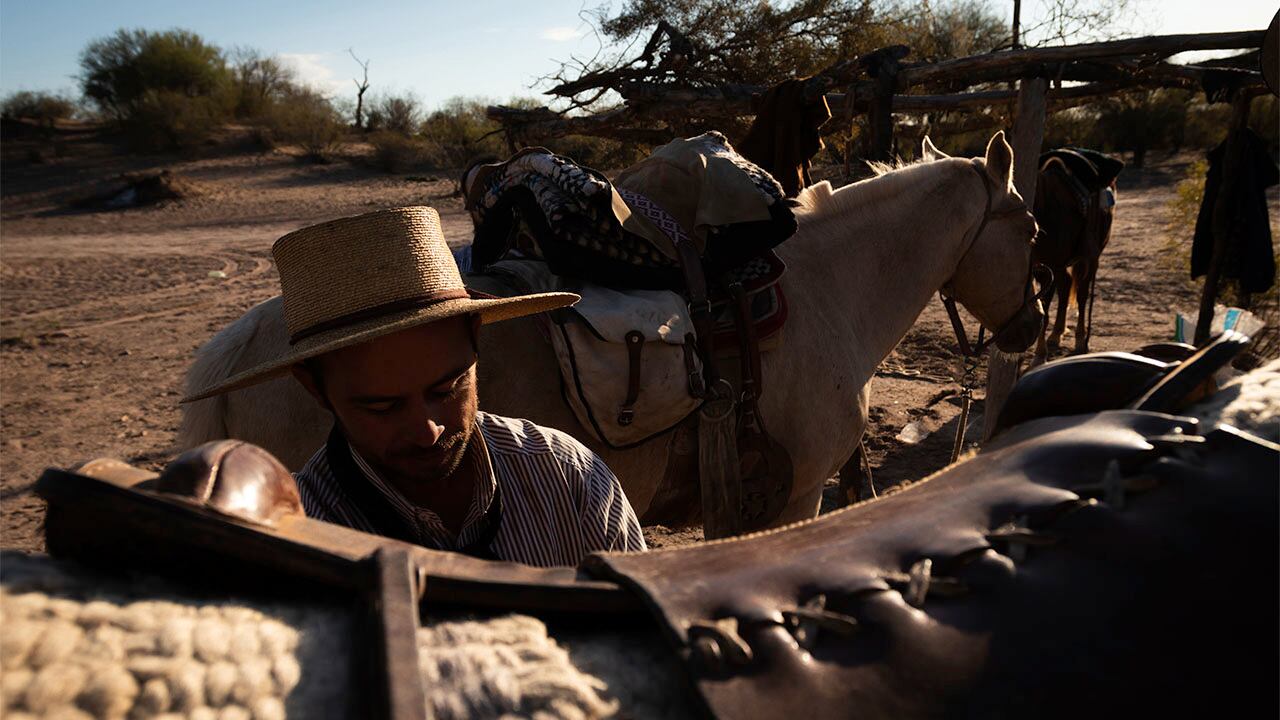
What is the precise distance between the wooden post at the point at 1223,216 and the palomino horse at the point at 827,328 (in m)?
3.10

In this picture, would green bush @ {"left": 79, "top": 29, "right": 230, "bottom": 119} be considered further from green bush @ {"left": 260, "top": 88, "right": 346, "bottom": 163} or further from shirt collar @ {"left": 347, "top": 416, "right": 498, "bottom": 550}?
shirt collar @ {"left": 347, "top": 416, "right": 498, "bottom": 550}

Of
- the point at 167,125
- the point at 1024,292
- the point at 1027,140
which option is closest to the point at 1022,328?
the point at 1024,292

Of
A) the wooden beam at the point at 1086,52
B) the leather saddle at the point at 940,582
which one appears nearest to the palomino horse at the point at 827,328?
the leather saddle at the point at 940,582

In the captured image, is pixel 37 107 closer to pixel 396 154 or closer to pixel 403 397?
pixel 396 154

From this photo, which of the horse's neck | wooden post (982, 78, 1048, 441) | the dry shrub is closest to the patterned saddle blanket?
the horse's neck

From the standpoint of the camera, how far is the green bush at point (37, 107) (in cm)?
2973

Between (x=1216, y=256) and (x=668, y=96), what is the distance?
4.56 m

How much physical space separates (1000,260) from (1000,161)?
1.51 feet

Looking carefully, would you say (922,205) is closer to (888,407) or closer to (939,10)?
(888,407)

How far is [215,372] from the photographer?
7.59 feet

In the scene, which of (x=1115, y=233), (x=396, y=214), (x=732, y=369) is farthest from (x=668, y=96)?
(x=1115, y=233)

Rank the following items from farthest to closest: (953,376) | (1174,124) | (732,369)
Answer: (1174,124) < (953,376) < (732,369)

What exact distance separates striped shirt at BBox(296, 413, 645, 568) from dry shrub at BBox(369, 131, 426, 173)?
74.9 ft

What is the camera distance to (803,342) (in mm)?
2916
